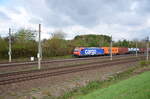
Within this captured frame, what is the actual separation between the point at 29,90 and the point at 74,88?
10.7ft

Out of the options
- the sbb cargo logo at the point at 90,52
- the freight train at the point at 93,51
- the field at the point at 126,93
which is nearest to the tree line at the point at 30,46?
the freight train at the point at 93,51

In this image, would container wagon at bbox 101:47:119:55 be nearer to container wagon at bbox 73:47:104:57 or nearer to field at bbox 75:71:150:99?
container wagon at bbox 73:47:104:57

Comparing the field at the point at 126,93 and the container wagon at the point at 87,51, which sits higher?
the container wagon at the point at 87,51

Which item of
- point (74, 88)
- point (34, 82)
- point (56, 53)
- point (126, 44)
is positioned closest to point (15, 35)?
point (56, 53)

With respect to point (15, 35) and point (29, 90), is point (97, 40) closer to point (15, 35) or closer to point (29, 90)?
point (15, 35)

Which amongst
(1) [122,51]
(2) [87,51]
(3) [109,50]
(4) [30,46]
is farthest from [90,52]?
(1) [122,51]

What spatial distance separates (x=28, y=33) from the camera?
44000mm

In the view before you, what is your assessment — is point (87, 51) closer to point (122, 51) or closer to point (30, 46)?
point (30, 46)

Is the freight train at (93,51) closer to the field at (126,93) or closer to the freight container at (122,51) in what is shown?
the freight container at (122,51)

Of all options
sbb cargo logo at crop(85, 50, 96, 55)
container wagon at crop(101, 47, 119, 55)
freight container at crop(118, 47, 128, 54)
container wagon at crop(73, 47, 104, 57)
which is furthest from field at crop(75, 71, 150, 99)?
freight container at crop(118, 47, 128, 54)

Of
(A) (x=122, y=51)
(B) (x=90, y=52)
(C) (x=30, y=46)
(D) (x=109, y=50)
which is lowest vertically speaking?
(B) (x=90, y=52)

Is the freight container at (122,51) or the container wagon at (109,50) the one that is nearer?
the container wagon at (109,50)

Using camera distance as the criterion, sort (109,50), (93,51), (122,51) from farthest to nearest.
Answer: (122,51), (109,50), (93,51)

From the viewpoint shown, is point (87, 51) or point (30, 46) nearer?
point (30, 46)
